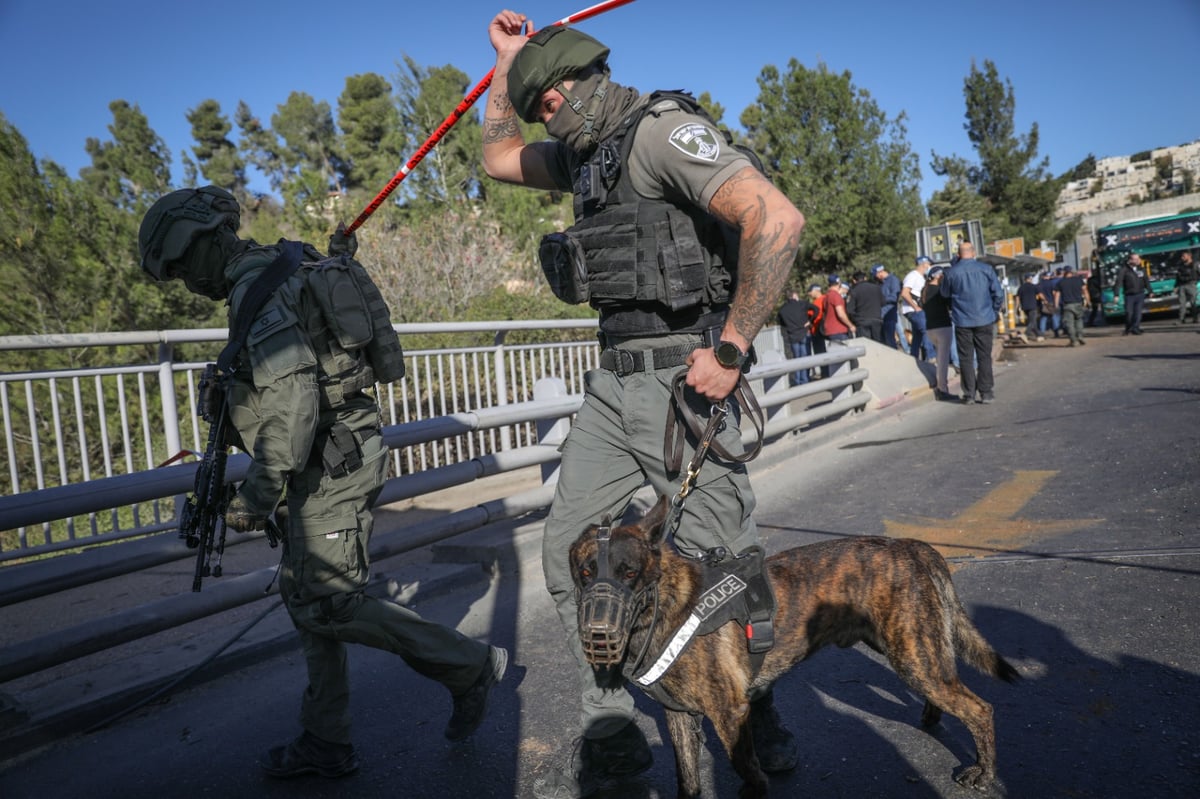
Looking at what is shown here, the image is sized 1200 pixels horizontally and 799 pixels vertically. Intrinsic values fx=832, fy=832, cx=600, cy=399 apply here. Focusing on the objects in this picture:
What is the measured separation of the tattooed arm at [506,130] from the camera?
315 centimetres

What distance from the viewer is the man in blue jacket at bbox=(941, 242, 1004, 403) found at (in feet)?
35.7

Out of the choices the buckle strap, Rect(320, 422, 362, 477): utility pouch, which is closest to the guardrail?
Rect(320, 422, 362, 477): utility pouch

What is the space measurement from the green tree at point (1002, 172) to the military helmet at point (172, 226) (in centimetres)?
5377

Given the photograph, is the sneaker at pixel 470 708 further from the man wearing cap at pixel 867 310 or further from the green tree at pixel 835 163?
the green tree at pixel 835 163

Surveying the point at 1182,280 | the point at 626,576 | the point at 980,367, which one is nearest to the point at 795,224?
the point at 626,576

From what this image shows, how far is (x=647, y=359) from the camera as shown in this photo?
2645 mm

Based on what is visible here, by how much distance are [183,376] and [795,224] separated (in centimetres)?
461

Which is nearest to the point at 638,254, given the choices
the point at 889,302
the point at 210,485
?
the point at 210,485

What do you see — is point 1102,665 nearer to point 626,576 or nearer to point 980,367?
point 626,576

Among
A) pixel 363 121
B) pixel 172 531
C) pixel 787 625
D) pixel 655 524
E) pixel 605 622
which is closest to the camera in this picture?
pixel 605 622

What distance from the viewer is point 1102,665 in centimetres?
→ 321

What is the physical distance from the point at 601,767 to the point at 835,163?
31.0 meters

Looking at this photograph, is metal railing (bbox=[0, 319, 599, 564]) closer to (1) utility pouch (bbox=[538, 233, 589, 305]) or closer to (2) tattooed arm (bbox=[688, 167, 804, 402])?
(1) utility pouch (bbox=[538, 233, 589, 305])

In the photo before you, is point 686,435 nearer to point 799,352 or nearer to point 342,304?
point 342,304
